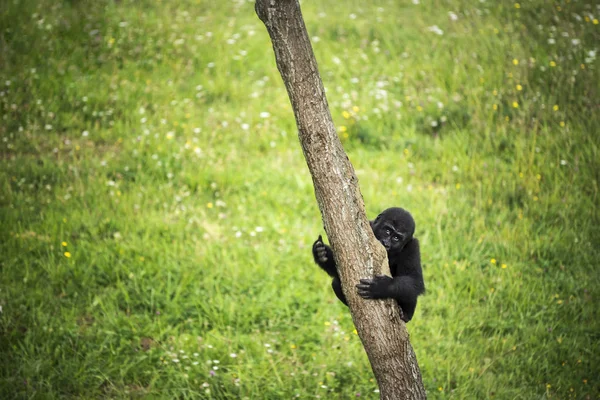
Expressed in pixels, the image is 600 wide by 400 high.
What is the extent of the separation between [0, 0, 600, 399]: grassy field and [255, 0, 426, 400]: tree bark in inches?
Answer: 64.0

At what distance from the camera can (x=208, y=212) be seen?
22.3ft

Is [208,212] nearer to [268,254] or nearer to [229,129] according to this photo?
[268,254]

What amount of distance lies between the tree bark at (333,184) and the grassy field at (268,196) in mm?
1626

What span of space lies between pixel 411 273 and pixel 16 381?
322 cm

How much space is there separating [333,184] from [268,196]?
3862 mm

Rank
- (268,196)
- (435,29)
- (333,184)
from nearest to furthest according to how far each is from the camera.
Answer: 1. (333,184)
2. (268,196)
3. (435,29)

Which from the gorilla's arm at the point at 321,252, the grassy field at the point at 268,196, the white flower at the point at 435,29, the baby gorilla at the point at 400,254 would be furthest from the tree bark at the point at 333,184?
the white flower at the point at 435,29

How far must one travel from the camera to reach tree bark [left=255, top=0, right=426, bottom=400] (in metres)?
3.18

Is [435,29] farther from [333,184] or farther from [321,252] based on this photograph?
[333,184]

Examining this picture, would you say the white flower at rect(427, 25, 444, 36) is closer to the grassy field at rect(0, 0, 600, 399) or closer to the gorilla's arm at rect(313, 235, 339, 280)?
the grassy field at rect(0, 0, 600, 399)

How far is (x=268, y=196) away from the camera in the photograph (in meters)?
7.06

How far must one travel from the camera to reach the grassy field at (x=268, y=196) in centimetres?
500

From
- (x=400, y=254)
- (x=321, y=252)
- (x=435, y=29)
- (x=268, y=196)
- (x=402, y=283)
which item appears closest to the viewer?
(x=402, y=283)

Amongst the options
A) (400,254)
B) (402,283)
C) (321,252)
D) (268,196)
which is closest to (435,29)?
(268,196)
